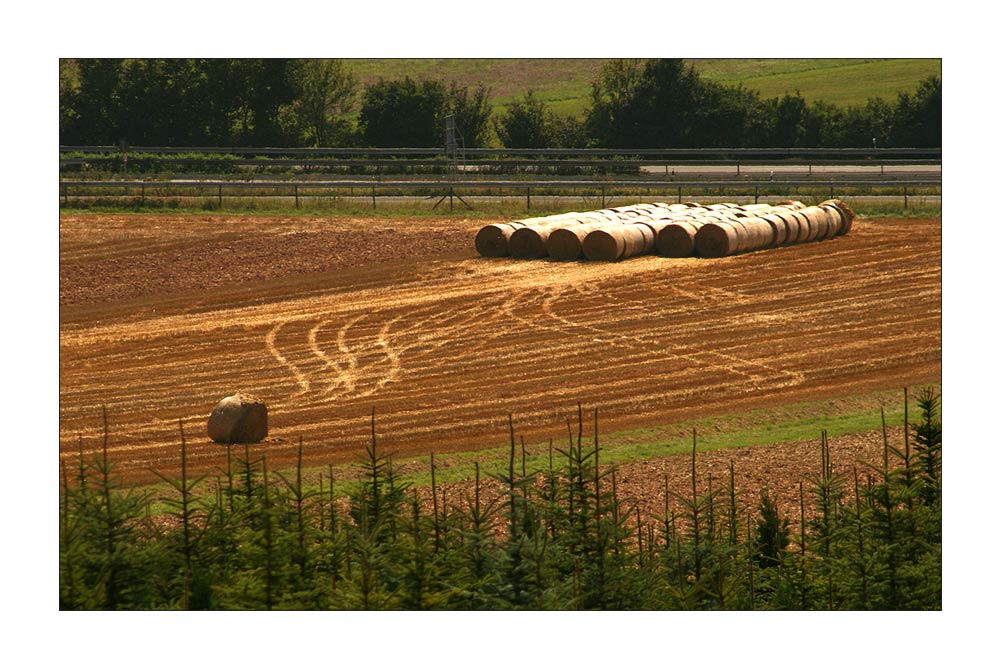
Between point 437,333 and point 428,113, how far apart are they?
68.2 ft

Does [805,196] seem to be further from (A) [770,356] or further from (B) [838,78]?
(A) [770,356]

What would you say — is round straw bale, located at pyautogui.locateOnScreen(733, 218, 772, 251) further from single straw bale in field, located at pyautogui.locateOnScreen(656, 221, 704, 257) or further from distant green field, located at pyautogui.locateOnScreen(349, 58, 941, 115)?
distant green field, located at pyautogui.locateOnScreen(349, 58, 941, 115)

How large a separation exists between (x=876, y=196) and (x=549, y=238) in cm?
1572

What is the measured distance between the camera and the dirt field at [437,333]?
88.6 ft

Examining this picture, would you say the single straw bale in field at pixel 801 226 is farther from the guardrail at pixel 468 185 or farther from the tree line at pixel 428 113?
the tree line at pixel 428 113

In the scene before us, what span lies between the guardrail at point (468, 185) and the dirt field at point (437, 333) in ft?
13.5

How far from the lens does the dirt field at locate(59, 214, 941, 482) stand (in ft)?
88.6

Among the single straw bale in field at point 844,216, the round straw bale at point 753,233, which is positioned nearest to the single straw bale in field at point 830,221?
the single straw bale in field at point 844,216

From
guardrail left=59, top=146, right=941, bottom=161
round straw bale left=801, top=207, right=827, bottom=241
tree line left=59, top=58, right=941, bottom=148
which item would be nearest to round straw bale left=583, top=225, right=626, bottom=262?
round straw bale left=801, top=207, right=827, bottom=241

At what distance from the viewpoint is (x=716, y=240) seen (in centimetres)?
4238

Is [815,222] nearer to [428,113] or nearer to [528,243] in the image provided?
[528,243]

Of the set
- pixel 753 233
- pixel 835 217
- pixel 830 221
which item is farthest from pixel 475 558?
pixel 835 217

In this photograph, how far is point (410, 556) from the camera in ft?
52.3
